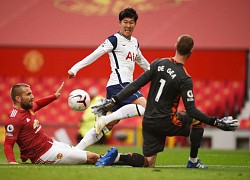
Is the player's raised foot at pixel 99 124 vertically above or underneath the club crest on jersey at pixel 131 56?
underneath

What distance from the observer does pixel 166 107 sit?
7805 mm

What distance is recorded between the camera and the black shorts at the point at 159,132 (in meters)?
7.80

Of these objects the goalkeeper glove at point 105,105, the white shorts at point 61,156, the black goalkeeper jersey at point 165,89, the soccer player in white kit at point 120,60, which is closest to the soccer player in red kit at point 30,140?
the white shorts at point 61,156

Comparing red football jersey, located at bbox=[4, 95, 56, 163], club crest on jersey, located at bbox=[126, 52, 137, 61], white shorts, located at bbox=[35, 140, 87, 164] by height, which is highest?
club crest on jersey, located at bbox=[126, 52, 137, 61]

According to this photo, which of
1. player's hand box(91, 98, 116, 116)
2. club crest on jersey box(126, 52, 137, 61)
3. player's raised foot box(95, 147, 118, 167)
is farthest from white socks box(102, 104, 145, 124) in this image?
player's raised foot box(95, 147, 118, 167)

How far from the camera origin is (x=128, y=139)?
16531 millimetres

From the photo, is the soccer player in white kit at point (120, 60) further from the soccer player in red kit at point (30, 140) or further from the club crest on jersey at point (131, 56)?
the soccer player in red kit at point (30, 140)

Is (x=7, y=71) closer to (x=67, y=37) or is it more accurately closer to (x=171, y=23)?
(x=67, y=37)

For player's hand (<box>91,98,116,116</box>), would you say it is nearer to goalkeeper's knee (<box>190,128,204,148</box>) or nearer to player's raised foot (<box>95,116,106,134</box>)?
player's raised foot (<box>95,116,106,134</box>)

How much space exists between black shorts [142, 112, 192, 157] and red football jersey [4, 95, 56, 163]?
111 cm

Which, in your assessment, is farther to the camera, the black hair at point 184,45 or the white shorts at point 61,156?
the white shorts at point 61,156

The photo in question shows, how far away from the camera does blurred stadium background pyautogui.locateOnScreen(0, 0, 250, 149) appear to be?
18031 mm

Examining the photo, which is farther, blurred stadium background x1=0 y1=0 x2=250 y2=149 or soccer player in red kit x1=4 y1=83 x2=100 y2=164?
blurred stadium background x1=0 y1=0 x2=250 y2=149

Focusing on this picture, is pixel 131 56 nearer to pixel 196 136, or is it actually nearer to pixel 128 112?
pixel 128 112
